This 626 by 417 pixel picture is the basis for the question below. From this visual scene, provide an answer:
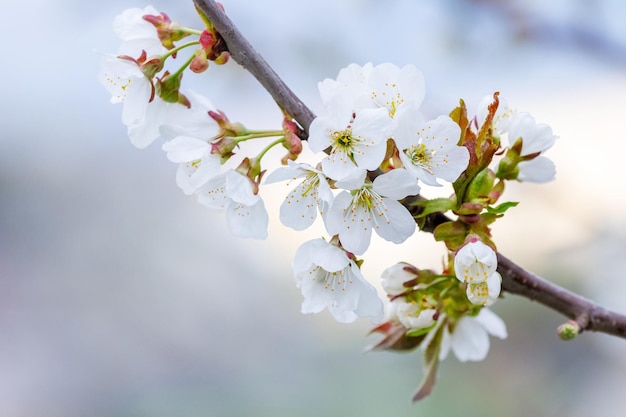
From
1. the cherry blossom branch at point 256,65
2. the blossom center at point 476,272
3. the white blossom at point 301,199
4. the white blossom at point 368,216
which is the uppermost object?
the cherry blossom branch at point 256,65

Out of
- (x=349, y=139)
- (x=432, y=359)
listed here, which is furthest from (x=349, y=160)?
(x=432, y=359)

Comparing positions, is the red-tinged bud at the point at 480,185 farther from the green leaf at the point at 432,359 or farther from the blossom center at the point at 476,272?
the green leaf at the point at 432,359

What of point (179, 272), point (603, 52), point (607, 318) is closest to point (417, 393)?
point (607, 318)

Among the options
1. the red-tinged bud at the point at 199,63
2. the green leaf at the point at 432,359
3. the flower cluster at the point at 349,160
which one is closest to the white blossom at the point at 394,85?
the flower cluster at the point at 349,160

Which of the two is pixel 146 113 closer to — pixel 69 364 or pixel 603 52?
pixel 603 52

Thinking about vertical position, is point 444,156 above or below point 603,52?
above

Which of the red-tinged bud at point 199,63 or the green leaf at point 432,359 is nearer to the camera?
the red-tinged bud at point 199,63

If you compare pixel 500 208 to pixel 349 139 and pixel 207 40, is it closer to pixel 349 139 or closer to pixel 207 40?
pixel 349 139
